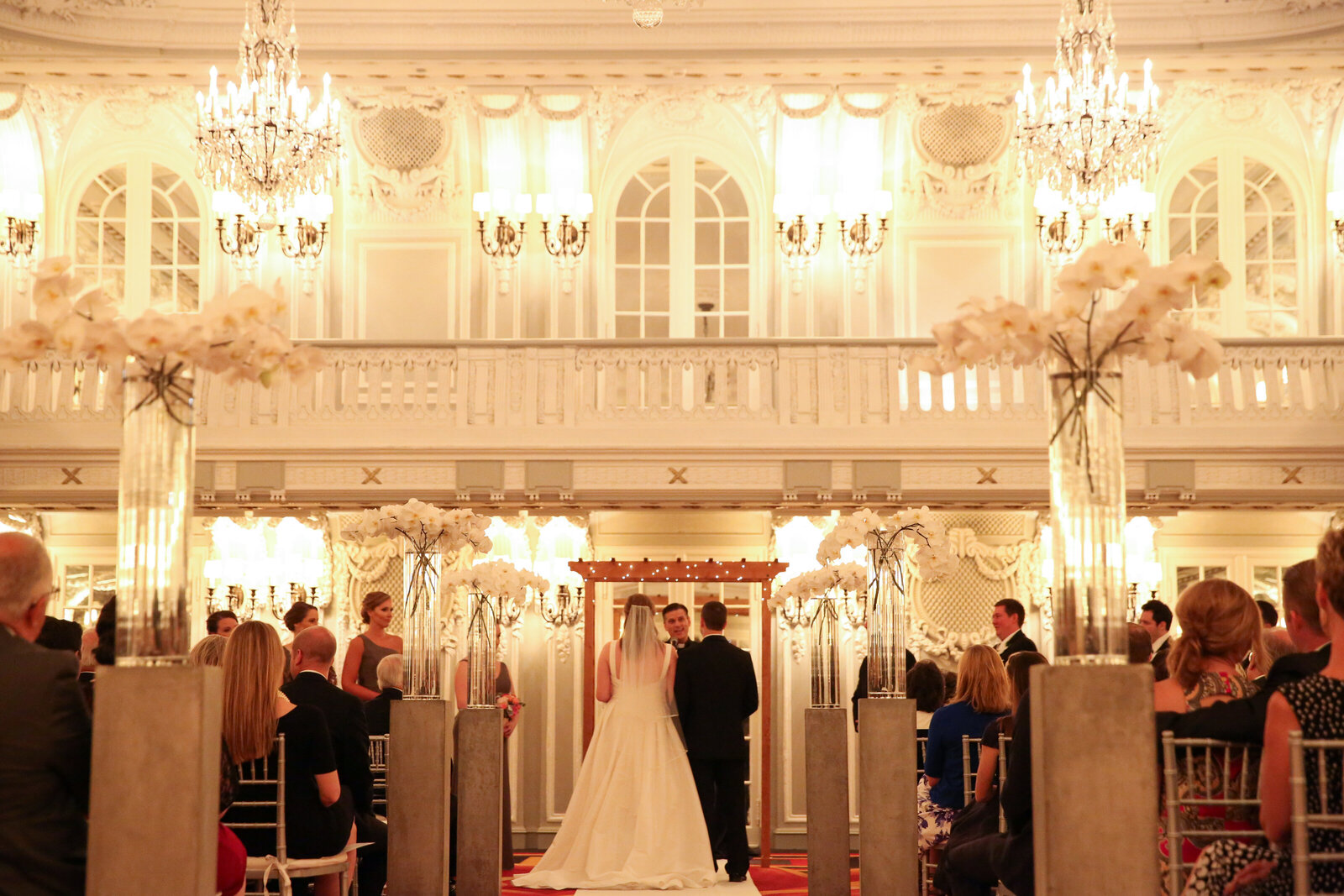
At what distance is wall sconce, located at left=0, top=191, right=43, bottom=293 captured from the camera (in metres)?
13.1

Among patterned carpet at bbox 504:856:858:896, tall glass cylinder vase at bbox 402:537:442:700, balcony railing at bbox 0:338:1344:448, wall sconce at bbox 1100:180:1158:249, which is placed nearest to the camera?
tall glass cylinder vase at bbox 402:537:442:700

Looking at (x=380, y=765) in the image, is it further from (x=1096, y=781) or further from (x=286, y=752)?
(x=1096, y=781)

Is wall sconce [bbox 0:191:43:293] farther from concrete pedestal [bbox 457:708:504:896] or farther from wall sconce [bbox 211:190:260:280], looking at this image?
concrete pedestal [bbox 457:708:504:896]

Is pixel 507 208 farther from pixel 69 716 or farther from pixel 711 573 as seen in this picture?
pixel 69 716

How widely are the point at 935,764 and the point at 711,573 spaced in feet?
15.5

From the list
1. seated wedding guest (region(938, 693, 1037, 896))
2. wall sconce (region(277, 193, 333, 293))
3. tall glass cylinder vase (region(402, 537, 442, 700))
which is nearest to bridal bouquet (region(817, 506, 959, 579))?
tall glass cylinder vase (region(402, 537, 442, 700))

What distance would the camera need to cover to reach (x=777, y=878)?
10000 millimetres

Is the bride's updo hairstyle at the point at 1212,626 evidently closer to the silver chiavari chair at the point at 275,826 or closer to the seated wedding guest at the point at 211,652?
the silver chiavari chair at the point at 275,826

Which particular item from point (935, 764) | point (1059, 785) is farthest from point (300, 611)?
point (1059, 785)

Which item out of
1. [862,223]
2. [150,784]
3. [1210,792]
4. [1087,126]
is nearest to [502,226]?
[862,223]

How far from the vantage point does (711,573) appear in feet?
38.0

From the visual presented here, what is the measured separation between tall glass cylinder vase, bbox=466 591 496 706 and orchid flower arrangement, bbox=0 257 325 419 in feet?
14.7

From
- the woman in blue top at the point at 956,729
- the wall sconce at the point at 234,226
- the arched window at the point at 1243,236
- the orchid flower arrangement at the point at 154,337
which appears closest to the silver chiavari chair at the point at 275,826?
the orchid flower arrangement at the point at 154,337

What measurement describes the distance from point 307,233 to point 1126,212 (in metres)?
6.43
